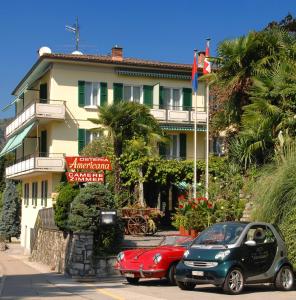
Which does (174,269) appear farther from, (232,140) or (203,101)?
(203,101)

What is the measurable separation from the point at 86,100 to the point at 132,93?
3267mm

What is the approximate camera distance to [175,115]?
43.2 metres

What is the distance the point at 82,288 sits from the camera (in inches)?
703

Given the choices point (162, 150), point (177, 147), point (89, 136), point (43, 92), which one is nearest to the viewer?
point (89, 136)

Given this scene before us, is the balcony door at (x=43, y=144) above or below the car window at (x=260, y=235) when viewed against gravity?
above

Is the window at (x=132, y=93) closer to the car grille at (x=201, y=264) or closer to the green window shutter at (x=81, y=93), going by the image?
the green window shutter at (x=81, y=93)

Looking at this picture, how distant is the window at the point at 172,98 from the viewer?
44.3 meters

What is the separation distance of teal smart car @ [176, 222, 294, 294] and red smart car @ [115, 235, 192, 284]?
993 millimetres

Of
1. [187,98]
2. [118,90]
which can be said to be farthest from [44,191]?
[187,98]

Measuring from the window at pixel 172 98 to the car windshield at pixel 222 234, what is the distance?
2844cm

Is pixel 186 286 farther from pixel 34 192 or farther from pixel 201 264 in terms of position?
pixel 34 192

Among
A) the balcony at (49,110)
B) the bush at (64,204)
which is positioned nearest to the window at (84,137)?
the balcony at (49,110)

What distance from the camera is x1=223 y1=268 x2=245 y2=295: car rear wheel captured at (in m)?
14.6

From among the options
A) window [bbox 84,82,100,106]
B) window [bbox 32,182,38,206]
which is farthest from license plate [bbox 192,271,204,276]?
window [bbox 32,182,38,206]
